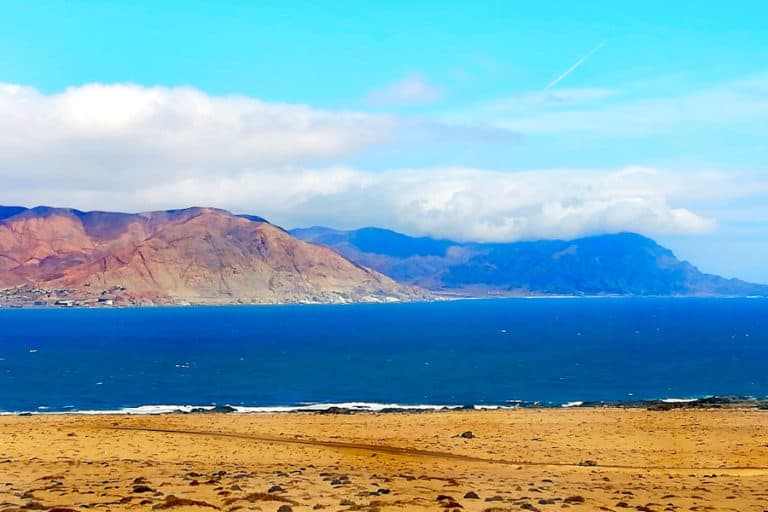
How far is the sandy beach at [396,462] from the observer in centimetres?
1459

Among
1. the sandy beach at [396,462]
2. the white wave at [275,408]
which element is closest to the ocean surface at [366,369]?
the white wave at [275,408]

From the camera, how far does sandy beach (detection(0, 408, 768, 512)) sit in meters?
14.6

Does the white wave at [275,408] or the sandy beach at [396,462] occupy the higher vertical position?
the sandy beach at [396,462]

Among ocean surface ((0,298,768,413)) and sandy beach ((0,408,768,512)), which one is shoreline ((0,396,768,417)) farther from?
sandy beach ((0,408,768,512))

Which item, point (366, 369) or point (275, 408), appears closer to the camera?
point (275, 408)

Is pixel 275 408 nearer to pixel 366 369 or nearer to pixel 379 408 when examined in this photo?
pixel 379 408

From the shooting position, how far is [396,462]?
24.3m

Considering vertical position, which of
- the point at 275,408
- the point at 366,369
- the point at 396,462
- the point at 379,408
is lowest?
the point at 366,369

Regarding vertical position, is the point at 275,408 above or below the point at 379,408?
below

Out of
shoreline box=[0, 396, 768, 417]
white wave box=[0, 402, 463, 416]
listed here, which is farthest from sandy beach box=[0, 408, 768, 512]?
white wave box=[0, 402, 463, 416]

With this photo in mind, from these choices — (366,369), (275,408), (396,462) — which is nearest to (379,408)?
(275,408)

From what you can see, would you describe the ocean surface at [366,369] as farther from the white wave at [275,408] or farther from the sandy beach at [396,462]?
the sandy beach at [396,462]

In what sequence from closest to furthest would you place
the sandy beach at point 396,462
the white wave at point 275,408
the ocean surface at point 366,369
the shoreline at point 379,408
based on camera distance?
the sandy beach at point 396,462 → the shoreline at point 379,408 → the white wave at point 275,408 → the ocean surface at point 366,369

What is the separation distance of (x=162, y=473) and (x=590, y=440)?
19.7 meters
